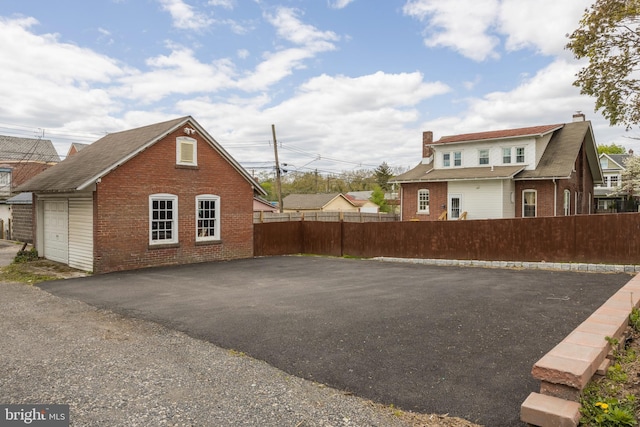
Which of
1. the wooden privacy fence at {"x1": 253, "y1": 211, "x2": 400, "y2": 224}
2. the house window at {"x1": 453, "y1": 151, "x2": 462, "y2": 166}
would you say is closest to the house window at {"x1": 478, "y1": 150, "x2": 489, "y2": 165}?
the house window at {"x1": 453, "y1": 151, "x2": 462, "y2": 166}

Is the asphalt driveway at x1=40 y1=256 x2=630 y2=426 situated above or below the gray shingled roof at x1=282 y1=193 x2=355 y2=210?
below

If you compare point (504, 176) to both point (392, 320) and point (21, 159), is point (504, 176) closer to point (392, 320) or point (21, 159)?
point (392, 320)

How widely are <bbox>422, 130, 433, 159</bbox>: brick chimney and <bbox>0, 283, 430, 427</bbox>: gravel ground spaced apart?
2526cm

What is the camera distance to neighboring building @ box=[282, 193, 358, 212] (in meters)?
50.7

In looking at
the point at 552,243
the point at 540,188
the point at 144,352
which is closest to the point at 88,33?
the point at 144,352

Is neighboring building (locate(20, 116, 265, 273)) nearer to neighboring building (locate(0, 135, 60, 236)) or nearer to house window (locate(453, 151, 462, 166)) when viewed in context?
house window (locate(453, 151, 462, 166))

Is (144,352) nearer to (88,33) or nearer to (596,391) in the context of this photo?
(596,391)

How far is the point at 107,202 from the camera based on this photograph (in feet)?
45.2

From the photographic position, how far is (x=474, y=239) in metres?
15.5

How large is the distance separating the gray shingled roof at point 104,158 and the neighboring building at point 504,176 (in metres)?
12.1

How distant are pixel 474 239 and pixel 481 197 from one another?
9491 millimetres

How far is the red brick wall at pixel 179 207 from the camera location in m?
13.8

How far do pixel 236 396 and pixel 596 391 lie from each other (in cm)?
326

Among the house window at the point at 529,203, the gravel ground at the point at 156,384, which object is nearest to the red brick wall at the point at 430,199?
the house window at the point at 529,203
